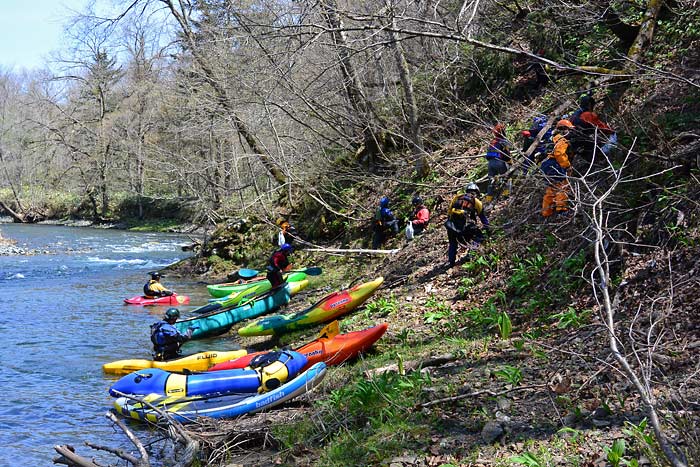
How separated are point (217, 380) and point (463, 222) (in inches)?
176

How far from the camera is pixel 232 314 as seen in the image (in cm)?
1268

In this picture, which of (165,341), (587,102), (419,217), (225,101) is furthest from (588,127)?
(225,101)

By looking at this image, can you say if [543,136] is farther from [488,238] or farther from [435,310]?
[435,310]

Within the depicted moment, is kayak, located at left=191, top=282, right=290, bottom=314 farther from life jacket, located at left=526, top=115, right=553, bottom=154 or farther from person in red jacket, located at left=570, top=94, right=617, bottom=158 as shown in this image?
person in red jacket, located at left=570, top=94, right=617, bottom=158

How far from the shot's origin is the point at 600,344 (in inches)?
222

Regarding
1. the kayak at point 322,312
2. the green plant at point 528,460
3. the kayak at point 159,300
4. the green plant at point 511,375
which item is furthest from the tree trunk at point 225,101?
the green plant at point 528,460

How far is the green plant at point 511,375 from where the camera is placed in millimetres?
5359

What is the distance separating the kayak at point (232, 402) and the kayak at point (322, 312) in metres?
3.04

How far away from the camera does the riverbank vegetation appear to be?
4812 mm

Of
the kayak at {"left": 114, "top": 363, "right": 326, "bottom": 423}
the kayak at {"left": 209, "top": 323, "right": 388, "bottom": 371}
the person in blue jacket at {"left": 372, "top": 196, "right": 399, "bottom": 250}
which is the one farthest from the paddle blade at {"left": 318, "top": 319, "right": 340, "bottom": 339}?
the person in blue jacket at {"left": 372, "top": 196, "right": 399, "bottom": 250}

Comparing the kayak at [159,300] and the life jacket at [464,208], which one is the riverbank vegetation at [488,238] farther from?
the kayak at [159,300]

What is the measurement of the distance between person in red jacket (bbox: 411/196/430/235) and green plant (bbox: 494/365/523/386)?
7.29 meters

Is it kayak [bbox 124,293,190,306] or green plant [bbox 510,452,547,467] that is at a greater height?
green plant [bbox 510,452,547,467]

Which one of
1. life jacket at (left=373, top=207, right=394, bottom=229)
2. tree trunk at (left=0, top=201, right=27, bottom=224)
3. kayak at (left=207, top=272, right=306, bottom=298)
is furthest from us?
tree trunk at (left=0, top=201, right=27, bottom=224)
